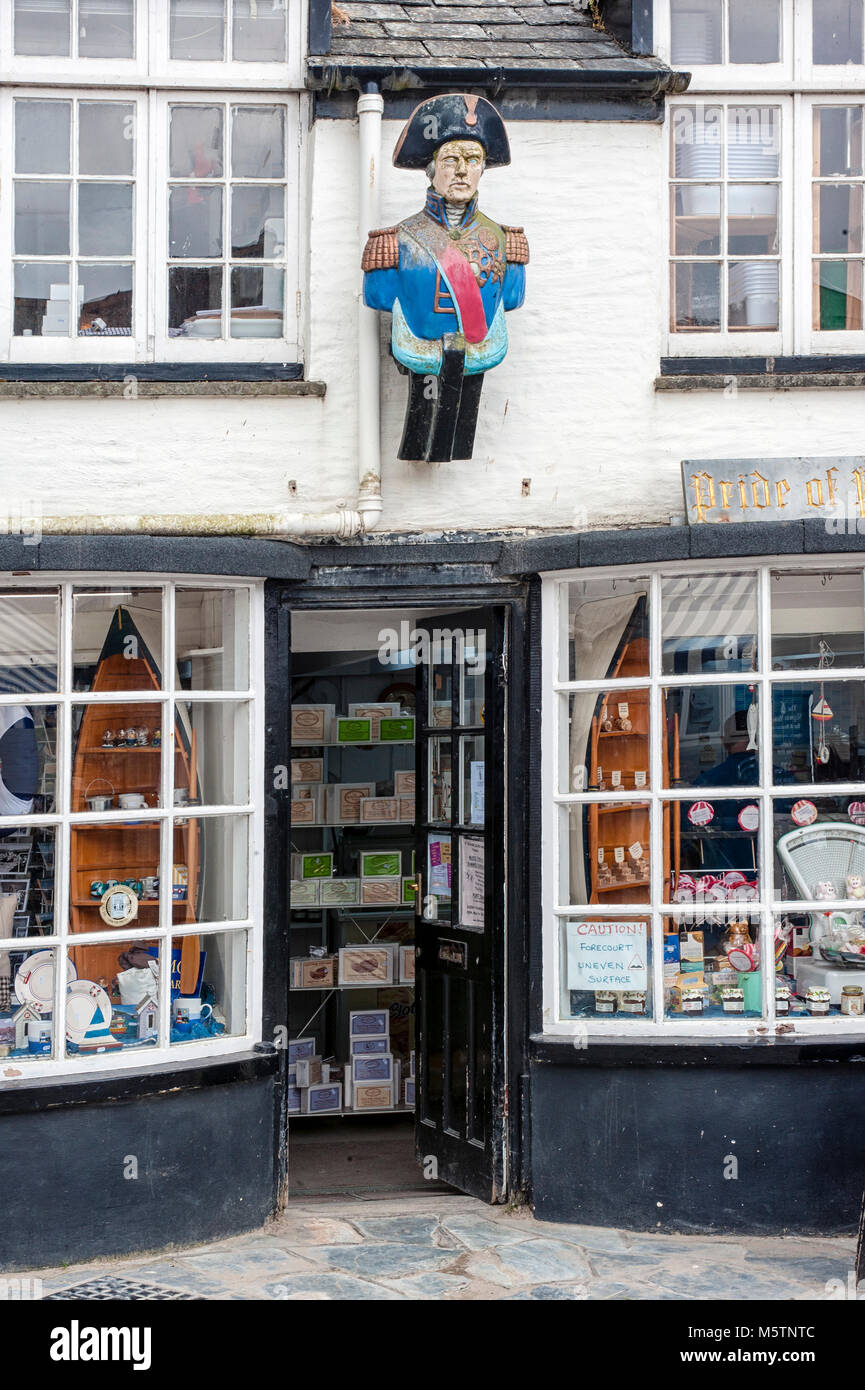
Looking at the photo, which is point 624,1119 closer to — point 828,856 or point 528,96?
point 828,856

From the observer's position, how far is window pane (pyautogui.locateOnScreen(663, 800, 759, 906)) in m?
6.77

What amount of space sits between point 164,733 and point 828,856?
10.5ft

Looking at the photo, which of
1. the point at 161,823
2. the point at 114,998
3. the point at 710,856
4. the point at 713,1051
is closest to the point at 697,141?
the point at 710,856

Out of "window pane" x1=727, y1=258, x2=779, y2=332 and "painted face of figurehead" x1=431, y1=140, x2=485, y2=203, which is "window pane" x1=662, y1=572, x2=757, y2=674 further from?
"painted face of figurehead" x1=431, y1=140, x2=485, y2=203

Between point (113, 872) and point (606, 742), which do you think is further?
point (606, 742)

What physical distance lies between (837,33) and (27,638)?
5.01 meters

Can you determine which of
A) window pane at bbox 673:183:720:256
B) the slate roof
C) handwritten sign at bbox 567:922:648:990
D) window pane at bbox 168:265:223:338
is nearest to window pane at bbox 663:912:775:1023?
handwritten sign at bbox 567:922:648:990

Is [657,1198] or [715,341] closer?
[657,1198]

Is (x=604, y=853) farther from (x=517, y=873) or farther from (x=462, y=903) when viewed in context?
(x=462, y=903)

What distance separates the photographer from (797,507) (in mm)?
6805

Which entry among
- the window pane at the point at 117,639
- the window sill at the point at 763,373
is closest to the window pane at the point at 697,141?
the window sill at the point at 763,373

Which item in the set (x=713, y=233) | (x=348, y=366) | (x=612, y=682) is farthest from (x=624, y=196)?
(x=612, y=682)

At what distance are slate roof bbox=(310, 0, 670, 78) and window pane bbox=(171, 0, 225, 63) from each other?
0.55m

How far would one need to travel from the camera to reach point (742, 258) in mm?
7160
